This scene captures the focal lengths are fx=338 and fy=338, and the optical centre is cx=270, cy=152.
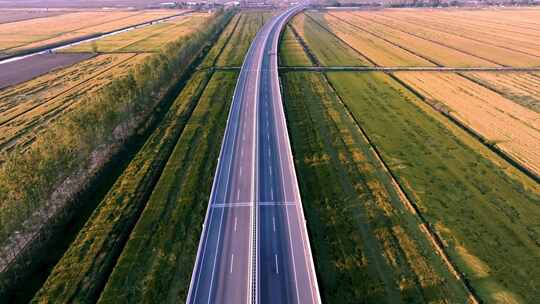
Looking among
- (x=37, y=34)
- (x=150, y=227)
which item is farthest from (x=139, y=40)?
(x=150, y=227)

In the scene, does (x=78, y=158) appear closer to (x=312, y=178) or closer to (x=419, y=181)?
(x=312, y=178)

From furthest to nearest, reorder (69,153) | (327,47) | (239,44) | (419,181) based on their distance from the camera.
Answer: (239,44) < (327,47) < (419,181) < (69,153)

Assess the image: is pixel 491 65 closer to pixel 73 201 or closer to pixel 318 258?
pixel 318 258

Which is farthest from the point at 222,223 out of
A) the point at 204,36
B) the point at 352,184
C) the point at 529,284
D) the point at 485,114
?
the point at 204,36

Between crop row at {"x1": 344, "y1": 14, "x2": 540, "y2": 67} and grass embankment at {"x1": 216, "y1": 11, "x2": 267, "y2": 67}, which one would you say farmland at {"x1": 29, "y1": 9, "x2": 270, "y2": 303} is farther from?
crop row at {"x1": 344, "y1": 14, "x2": 540, "y2": 67}

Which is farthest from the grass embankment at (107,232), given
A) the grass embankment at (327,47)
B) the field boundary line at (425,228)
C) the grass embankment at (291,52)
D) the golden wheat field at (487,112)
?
the grass embankment at (327,47)

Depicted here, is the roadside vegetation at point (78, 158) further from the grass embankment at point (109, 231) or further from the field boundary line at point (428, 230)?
the field boundary line at point (428, 230)
